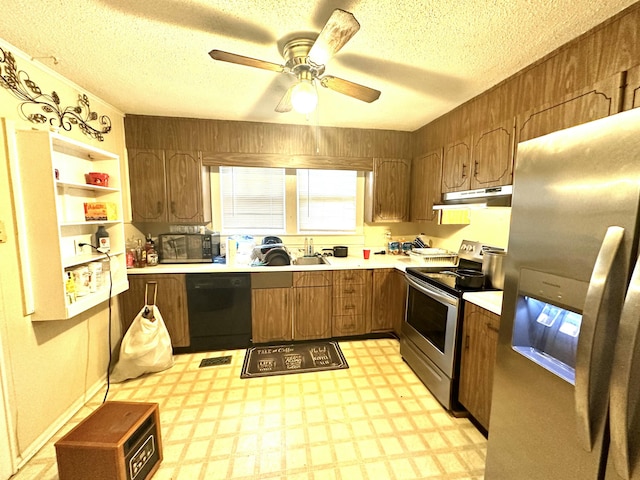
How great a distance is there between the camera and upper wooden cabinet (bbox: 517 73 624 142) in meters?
1.27

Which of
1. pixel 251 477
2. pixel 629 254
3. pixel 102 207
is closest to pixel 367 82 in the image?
pixel 629 254

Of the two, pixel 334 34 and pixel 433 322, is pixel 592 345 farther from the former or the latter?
pixel 334 34

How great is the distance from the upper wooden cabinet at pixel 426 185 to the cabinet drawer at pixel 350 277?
0.91 meters

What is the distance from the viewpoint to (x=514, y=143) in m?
1.81

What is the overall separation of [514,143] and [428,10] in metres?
1.06

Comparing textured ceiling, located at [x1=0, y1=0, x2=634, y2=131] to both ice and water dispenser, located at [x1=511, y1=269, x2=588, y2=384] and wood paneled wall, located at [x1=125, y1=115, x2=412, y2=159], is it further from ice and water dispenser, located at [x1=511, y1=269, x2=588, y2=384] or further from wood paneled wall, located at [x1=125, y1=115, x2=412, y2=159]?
ice and water dispenser, located at [x1=511, y1=269, x2=588, y2=384]

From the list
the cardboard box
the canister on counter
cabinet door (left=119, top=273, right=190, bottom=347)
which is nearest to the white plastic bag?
cabinet door (left=119, top=273, right=190, bottom=347)

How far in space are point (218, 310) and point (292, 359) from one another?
885 mm

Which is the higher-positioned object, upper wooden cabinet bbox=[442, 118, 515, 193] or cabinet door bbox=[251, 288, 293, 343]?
upper wooden cabinet bbox=[442, 118, 515, 193]

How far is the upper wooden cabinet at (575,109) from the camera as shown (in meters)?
1.27

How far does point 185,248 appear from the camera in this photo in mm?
2881

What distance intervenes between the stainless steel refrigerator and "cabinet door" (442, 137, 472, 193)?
1219 mm

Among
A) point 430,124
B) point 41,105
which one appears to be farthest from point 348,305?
point 41,105

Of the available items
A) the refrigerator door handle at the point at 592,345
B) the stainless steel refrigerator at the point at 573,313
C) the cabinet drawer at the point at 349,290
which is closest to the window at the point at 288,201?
the cabinet drawer at the point at 349,290
